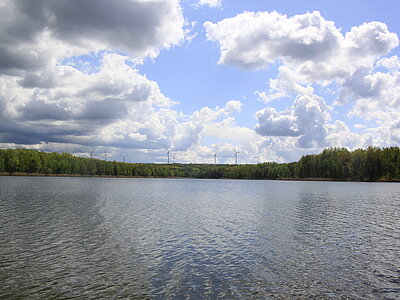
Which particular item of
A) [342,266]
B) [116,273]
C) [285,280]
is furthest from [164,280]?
[342,266]

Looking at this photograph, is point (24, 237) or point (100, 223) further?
point (100, 223)

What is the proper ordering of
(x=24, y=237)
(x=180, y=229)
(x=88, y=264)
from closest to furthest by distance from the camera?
1. (x=88, y=264)
2. (x=24, y=237)
3. (x=180, y=229)

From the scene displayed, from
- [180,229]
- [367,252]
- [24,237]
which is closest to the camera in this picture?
[367,252]

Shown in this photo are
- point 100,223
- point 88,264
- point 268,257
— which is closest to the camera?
point 88,264

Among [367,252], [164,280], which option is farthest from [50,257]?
[367,252]

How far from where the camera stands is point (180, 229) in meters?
30.8

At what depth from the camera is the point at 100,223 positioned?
32.9 metres

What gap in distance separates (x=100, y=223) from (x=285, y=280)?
2205cm

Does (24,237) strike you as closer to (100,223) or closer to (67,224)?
(67,224)

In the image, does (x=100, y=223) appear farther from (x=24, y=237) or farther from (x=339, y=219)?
(x=339, y=219)

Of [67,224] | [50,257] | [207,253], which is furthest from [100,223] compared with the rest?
[207,253]

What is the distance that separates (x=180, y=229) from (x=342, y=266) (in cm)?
1555

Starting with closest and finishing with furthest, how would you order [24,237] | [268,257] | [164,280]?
[164,280]
[268,257]
[24,237]

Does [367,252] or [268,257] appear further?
[367,252]
